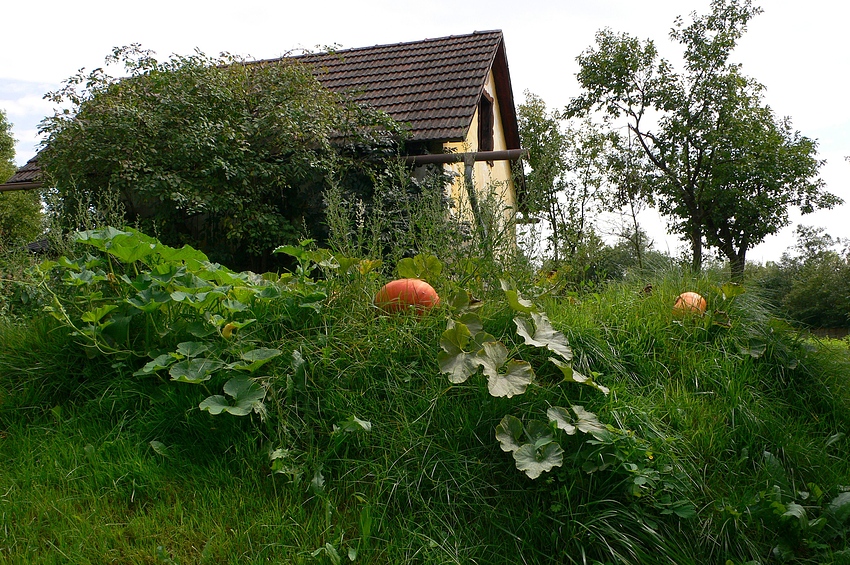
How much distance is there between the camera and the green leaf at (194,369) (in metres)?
2.39

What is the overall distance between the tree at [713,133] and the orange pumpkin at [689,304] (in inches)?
480

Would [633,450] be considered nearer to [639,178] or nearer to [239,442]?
[239,442]

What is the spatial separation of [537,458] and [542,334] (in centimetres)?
60

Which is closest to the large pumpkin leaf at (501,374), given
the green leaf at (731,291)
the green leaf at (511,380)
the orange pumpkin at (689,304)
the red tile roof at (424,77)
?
the green leaf at (511,380)

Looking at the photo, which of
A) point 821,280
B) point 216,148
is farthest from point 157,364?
point 821,280

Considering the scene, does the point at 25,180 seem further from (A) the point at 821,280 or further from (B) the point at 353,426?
(A) the point at 821,280

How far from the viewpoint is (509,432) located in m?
2.20

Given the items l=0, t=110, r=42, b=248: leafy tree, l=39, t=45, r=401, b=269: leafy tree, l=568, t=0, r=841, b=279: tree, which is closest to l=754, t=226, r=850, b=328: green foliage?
l=568, t=0, r=841, b=279: tree

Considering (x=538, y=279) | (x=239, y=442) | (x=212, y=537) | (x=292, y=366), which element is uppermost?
(x=538, y=279)

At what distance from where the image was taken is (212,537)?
2.03 meters

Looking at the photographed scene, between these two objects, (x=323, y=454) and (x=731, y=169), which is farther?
(x=731, y=169)

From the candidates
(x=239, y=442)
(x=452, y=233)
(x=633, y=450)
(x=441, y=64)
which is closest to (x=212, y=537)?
(x=239, y=442)

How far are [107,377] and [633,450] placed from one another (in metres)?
2.27

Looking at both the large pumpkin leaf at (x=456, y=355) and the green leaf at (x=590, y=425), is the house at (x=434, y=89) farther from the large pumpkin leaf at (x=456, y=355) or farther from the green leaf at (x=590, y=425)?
the green leaf at (x=590, y=425)
